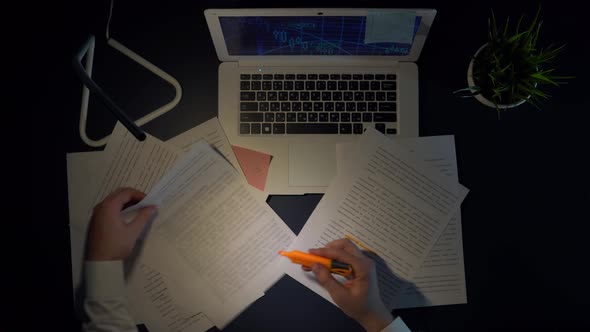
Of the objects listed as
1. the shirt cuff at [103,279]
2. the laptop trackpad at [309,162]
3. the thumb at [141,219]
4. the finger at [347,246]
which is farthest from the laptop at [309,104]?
the shirt cuff at [103,279]

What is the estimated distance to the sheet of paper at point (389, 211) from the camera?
1.00 metres

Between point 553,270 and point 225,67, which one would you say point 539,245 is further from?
point 225,67

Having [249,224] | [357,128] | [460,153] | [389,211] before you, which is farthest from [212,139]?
[460,153]

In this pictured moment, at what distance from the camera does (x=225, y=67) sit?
3.29 feet

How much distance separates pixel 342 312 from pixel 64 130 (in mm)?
753

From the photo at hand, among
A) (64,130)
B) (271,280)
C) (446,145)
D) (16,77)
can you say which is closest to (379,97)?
(446,145)

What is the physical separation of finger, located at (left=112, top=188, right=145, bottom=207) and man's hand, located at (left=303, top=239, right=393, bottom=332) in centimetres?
41

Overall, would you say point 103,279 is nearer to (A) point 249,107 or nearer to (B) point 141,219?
(B) point 141,219

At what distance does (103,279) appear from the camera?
0.96m

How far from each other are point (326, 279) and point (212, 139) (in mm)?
391

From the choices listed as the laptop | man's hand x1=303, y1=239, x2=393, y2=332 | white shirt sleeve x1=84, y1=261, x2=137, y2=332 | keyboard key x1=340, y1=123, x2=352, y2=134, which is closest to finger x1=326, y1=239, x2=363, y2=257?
man's hand x1=303, y1=239, x2=393, y2=332

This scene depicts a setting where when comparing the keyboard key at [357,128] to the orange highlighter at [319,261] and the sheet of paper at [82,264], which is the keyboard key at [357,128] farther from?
the sheet of paper at [82,264]

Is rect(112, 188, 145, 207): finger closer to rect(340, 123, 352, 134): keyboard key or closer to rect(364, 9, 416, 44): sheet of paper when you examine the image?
rect(340, 123, 352, 134): keyboard key

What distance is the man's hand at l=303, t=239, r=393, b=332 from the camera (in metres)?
0.93
